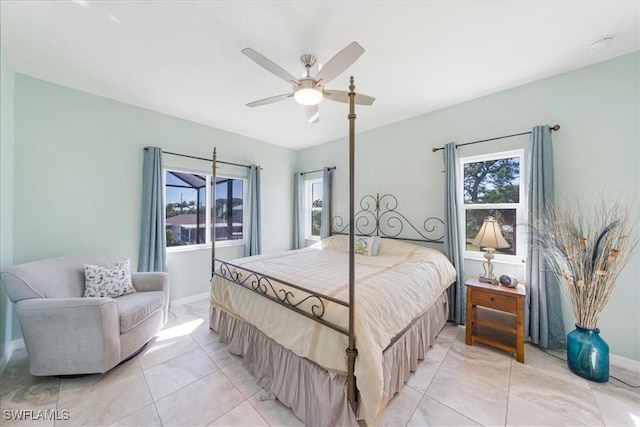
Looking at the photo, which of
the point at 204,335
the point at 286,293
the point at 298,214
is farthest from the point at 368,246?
the point at 204,335

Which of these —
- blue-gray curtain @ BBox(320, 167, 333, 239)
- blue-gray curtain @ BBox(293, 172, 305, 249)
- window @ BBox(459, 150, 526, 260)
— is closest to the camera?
window @ BBox(459, 150, 526, 260)

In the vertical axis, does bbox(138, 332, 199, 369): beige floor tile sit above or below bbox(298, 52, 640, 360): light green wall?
below

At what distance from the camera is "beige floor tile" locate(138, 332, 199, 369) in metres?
2.24

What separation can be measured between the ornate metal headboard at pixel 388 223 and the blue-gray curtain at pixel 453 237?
0.78 feet

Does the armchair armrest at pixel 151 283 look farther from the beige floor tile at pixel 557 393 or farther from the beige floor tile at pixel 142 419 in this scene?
the beige floor tile at pixel 557 393

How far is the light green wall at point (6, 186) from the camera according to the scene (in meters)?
2.10

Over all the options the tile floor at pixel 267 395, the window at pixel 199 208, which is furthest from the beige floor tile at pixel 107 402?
the window at pixel 199 208

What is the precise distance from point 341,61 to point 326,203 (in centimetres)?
289

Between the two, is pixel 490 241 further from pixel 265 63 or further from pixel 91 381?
pixel 91 381

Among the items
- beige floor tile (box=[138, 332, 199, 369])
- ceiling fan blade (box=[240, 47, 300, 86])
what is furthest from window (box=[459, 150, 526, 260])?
beige floor tile (box=[138, 332, 199, 369])

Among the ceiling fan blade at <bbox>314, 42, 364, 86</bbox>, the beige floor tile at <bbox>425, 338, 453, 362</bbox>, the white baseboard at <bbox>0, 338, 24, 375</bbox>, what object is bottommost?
the beige floor tile at <bbox>425, 338, 453, 362</bbox>

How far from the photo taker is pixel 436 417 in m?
1.60

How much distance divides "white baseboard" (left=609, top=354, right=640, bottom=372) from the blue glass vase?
1.29ft

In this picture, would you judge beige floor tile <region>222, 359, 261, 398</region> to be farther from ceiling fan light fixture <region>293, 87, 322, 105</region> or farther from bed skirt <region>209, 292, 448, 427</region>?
ceiling fan light fixture <region>293, 87, 322, 105</region>
